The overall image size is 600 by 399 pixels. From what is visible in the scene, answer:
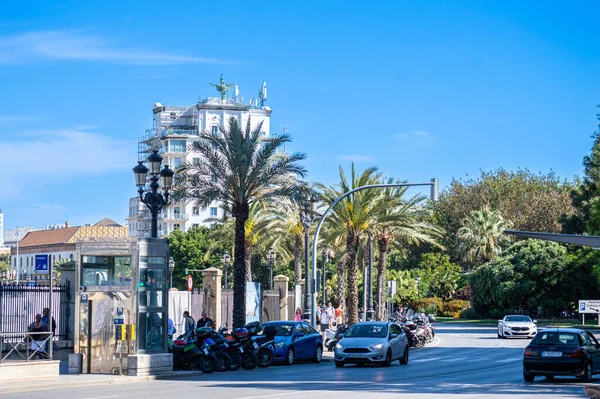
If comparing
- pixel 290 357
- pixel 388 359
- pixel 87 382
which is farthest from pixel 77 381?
pixel 388 359

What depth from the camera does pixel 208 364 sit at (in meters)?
27.8

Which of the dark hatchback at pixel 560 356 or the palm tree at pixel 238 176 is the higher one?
the palm tree at pixel 238 176

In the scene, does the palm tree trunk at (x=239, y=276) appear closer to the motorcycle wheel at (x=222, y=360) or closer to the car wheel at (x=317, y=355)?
the car wheel at (x=317, y=355)

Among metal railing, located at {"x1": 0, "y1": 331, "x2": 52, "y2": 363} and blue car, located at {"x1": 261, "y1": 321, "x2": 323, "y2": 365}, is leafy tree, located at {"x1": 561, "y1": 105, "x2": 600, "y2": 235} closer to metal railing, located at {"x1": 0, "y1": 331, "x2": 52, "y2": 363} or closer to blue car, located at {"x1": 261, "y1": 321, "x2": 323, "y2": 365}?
blue car, located at {"x1": 261, "y1": 321, "x2": 323, "y2": 365}

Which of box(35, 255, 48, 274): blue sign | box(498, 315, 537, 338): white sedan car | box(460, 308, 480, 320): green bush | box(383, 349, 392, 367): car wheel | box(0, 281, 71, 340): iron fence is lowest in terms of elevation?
box(460, 308, 480, 320): green bush

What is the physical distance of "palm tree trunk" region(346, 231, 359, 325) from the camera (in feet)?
160

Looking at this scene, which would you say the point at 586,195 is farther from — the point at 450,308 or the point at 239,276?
the point at 239,276

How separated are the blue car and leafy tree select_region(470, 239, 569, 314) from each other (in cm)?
4649

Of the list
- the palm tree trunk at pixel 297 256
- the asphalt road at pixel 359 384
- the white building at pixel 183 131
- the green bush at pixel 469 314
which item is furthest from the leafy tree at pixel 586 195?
the white building at pixel 183 131

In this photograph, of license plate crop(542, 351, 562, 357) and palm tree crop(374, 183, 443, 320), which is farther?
palm tree crop(374, 183, 443, 320)

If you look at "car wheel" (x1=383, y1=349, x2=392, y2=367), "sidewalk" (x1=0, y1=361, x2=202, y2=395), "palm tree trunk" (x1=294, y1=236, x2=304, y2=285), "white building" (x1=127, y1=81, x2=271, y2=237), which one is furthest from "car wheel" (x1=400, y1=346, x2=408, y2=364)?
"white building" (x1=127, y1=81, x2=271, y2=237)

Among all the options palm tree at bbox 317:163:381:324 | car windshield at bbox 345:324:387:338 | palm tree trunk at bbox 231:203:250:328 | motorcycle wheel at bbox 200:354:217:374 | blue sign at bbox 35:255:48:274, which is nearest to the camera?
blue sign at bbox 35:255:48:274

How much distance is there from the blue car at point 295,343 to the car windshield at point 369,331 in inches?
68.1

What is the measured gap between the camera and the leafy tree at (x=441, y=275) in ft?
308
